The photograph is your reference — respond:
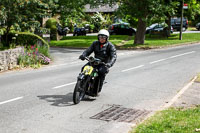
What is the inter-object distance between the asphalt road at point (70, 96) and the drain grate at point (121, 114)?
0.59ft

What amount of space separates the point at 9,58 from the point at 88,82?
7.10 meters

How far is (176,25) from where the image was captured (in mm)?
52031

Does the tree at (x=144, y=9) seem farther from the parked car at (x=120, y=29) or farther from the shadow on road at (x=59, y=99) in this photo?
the shadow on road at (x=59, y=99)

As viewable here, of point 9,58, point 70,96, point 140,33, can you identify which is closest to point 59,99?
point 70,96

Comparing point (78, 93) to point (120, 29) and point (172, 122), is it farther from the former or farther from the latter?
point (120, 29)

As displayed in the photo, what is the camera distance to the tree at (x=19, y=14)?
54.8 feet

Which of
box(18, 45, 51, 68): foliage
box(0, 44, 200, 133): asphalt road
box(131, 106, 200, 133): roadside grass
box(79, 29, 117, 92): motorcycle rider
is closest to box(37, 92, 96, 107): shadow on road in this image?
box(0, 44, 200, 133): asphalt road

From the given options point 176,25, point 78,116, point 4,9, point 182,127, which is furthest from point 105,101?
point 176,25

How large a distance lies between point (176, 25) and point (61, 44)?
28.5m

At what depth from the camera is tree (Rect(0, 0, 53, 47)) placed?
16.7m

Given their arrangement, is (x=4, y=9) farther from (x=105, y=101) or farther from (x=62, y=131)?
(x=62, y=131)

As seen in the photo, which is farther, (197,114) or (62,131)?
(197,114)

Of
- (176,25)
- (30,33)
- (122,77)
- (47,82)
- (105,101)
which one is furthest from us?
(176,25)

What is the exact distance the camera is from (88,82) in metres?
8.80
